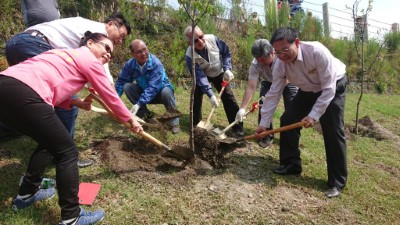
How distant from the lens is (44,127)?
2188 millimetres

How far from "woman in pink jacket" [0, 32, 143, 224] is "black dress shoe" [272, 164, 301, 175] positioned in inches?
81.0

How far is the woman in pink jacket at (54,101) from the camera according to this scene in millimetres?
2131

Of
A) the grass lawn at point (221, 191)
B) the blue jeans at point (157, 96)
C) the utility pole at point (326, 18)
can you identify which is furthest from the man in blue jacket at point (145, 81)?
the utility pole at point (326, 18)

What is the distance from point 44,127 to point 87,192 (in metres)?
0.96

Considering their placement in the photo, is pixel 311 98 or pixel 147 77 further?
pixel 147 77

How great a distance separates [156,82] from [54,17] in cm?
164

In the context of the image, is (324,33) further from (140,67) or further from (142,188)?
(142,188)

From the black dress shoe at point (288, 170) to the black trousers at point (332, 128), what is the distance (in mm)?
59

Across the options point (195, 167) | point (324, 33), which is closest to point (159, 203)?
point (195, 167)

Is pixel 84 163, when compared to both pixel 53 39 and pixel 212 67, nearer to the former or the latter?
pixel 53 39

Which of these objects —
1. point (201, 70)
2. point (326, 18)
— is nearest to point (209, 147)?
point (201, 70)

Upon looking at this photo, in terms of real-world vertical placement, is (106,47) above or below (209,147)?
above

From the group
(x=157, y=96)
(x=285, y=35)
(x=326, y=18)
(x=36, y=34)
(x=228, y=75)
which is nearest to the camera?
(x=36, y=34)

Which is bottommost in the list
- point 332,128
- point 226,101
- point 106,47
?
point 332,128
